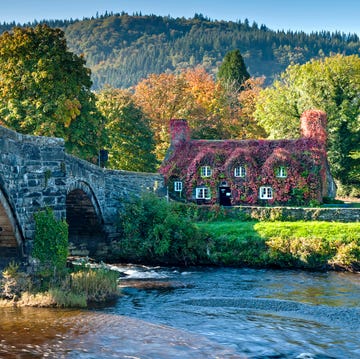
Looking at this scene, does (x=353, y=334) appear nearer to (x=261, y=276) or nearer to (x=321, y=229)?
(x=261, y=276)

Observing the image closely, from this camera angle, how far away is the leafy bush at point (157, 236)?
3253cm

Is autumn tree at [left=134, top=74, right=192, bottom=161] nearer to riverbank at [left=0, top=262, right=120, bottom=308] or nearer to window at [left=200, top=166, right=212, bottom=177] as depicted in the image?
window at [left=200, top=166, right=212, bottom=177]

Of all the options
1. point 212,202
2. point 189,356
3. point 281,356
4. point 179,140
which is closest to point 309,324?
point 281,356

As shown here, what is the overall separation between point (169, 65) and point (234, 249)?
16208 cm

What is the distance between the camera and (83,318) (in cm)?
2153

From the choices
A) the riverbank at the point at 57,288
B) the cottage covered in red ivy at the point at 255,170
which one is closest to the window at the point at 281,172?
the cottage covered in red ivy at the point at 255,170

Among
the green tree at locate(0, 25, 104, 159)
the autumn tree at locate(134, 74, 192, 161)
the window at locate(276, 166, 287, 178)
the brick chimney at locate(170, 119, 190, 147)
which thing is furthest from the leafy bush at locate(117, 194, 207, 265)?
the autumn tree at locate(134, 74, 192, 161)

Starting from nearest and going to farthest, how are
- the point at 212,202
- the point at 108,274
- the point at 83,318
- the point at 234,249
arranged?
the point at 83,318, the point at 108,274, the point at 234,249, the point at 212,202

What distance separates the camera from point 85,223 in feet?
111

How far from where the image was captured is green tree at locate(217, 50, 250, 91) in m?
74.1

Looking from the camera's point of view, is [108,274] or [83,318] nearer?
[83,318]

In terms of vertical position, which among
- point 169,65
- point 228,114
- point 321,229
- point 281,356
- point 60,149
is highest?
point 169,65

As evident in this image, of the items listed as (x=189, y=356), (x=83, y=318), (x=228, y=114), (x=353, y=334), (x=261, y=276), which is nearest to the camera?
(x=189, y=356)

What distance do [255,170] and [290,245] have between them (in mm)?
11831
